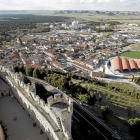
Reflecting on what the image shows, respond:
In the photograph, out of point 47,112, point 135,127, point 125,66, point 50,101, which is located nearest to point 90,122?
point 135,127

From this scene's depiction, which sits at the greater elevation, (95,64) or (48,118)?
(48,118)

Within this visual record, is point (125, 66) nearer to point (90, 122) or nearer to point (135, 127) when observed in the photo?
point (135, 127)

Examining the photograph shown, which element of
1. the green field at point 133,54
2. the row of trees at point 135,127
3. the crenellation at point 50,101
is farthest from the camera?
the green field at point 133,54

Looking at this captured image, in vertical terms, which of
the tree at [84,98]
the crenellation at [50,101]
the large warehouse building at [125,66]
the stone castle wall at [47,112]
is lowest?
the large warehouse building at [125,66]

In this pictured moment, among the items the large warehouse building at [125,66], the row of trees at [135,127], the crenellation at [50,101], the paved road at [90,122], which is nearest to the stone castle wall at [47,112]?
the crenellation at [50,101]

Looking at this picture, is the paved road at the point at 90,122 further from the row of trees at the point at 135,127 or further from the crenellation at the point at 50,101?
the crenellation at the point at 50,101

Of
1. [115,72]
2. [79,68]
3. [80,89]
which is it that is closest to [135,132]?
[80,89]

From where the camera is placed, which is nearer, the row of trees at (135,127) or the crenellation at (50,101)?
the crenellation at (50,101)

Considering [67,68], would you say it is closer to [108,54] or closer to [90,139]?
[108,54]
